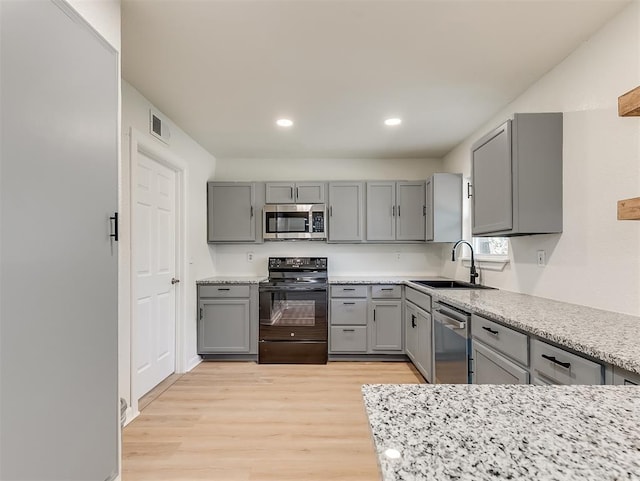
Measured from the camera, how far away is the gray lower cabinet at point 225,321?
12.1ft

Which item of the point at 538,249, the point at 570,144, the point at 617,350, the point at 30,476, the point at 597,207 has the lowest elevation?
the point at 30,476

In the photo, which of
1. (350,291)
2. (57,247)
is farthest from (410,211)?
(57,247)

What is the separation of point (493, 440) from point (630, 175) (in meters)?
1.82

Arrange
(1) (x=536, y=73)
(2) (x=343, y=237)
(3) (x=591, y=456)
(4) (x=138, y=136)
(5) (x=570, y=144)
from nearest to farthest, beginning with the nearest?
(3) (x=591, y=456) → (5) (x=570, y=144) → (1) (x=536, y=73) → (4) (x=138, y=136) → (2) (x=343, y=237)

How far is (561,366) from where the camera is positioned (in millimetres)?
1344

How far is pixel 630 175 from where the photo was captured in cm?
167

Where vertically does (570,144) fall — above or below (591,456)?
above

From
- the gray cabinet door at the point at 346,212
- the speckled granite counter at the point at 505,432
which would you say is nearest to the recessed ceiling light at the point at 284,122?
the gray cabinet door at the point at 346,212

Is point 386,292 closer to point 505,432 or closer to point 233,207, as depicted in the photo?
point 233,207

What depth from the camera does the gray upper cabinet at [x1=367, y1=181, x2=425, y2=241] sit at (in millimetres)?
4090

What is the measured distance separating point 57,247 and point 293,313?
8.81ft

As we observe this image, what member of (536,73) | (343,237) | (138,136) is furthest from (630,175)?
(138,136)

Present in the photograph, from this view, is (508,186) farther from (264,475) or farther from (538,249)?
(264,475)

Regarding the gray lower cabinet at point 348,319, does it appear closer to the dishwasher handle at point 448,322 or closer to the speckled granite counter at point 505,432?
the dishwasher handle at point 448,322
